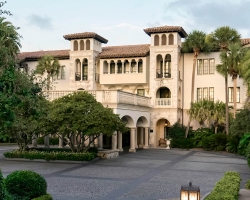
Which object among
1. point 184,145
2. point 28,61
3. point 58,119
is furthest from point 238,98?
point 28,61

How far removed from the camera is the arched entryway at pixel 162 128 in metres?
41.1

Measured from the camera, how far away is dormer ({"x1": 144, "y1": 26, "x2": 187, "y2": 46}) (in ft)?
127

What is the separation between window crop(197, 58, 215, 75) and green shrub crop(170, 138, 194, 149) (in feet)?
26.5

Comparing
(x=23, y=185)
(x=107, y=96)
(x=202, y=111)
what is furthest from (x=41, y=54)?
(x=23, y=185)

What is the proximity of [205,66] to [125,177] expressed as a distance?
24862 millimetres

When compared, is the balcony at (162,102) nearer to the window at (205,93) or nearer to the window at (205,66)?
the window at (205,93)

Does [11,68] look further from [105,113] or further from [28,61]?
[28,61]

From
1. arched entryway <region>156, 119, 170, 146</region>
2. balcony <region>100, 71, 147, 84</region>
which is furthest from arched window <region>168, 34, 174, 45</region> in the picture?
arched entryway <region>156, 119, 170, 146</region>

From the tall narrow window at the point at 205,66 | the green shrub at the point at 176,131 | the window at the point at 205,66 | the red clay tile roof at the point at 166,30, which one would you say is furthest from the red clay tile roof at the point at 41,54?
the tall narrow window at the point at 205,66

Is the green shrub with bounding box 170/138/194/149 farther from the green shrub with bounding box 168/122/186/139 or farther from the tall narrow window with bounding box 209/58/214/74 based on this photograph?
the tall narrow window with bounding box 209/58/214/74

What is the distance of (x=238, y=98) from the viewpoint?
39.3 m

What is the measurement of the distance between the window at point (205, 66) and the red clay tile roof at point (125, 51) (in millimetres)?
6029

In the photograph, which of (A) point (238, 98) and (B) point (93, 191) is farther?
(A) point (238, 98)

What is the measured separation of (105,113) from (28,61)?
24.4 meters
